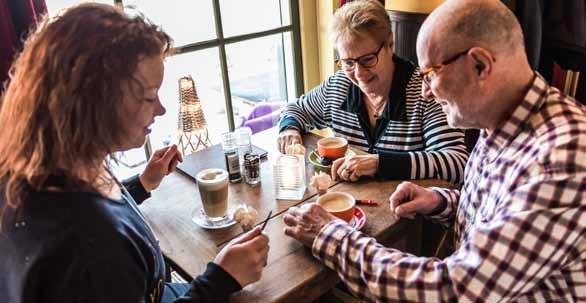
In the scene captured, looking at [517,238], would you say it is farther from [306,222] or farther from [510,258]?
[306,222]

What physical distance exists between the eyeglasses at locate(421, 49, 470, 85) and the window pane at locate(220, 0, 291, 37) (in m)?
1.75

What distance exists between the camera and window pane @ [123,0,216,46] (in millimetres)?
2447

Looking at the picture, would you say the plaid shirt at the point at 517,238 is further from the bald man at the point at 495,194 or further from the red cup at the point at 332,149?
the red cup at the point at 332,149

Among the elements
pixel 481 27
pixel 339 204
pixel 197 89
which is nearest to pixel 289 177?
pixel 339 204


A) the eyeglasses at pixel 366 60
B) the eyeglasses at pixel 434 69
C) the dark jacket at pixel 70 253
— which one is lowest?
the dark jacket at pixel 70 253

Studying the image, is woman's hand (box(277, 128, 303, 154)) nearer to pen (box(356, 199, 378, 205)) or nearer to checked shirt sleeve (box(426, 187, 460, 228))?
pen (box(356, 199, 378, 205))

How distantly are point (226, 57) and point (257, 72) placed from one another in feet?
1.11

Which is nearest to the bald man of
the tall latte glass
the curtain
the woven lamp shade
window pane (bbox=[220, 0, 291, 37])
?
the tall latte glass

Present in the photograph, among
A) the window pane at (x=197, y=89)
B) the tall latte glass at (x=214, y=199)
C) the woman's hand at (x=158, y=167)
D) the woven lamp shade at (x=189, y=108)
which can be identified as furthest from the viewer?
the window pane at (x=197, y=89)

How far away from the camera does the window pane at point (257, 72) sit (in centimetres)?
284

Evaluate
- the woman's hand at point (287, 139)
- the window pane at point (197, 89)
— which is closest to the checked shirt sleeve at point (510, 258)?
the woman's hand at point (287, 139)

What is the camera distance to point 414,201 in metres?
1.33

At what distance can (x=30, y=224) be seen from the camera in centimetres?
82

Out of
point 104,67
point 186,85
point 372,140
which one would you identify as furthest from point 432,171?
point 186,85
